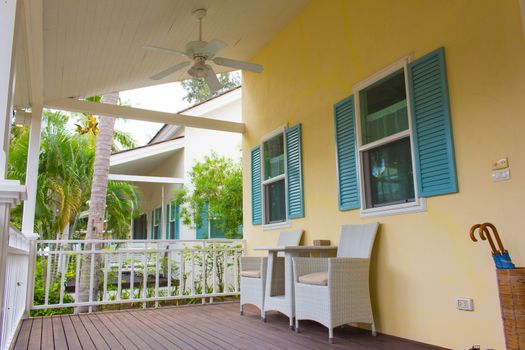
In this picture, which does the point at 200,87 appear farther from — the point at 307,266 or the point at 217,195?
the point at 307,266

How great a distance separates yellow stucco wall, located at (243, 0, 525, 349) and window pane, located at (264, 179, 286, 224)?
3.12 ft

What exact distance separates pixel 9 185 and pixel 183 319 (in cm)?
379

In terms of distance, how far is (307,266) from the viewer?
4.13 m

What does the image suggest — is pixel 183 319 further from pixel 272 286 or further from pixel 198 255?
pixel 198 255

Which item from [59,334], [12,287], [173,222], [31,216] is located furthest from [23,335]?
[173,222]

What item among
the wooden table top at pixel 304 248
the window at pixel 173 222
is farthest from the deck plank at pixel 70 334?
the window at pixel 173 222

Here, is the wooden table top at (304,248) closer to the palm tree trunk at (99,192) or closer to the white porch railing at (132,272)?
the white porch railing at (132,272)

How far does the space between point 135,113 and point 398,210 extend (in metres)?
4.06

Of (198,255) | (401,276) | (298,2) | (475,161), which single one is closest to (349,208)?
(401,276)

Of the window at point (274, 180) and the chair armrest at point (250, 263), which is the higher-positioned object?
the window at point (274, 180)

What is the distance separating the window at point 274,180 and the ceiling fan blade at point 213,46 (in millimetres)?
1826

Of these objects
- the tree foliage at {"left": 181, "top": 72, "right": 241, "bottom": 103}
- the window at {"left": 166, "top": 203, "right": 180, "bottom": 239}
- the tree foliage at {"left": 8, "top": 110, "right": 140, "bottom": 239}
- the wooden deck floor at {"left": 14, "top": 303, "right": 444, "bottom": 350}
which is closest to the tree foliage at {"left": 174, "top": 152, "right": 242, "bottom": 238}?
the window at {"left": 166, "top": 203, "right": 180, "bottom": 239}

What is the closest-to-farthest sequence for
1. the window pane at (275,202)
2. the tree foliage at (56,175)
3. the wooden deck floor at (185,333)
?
the wooden deck floor at (185,333), the window pane at (275,202), the tree foliage at (56,175)

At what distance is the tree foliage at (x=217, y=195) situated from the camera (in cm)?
866
